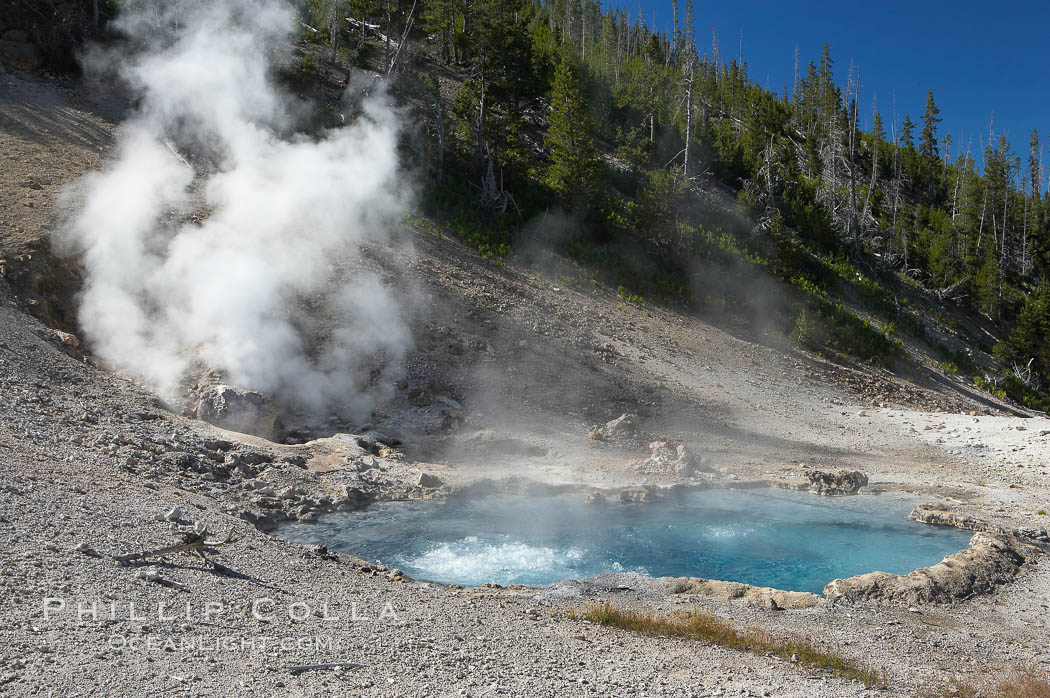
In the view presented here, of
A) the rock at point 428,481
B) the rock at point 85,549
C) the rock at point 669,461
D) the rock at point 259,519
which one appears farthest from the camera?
the rock at point 669,461

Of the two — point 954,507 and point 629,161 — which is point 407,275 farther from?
point 629,161

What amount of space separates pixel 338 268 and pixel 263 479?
970 centimetres

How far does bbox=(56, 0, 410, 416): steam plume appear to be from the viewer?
635 inches

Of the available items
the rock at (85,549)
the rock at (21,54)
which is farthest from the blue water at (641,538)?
the rock at (21,54)

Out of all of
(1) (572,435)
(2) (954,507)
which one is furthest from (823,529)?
(1) (572,435)

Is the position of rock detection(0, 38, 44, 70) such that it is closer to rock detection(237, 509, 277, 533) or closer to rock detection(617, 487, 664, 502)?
rock detection(237, 509, 277, 533)

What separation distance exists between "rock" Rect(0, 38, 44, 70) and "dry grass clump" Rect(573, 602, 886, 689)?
2969 cm

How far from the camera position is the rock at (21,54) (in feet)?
86.0

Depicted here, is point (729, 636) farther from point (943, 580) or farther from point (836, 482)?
point (836, 482)

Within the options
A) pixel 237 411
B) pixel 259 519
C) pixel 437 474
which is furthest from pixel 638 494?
pixel 237 411

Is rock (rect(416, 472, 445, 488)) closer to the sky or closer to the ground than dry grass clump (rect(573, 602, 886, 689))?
closer to the sky

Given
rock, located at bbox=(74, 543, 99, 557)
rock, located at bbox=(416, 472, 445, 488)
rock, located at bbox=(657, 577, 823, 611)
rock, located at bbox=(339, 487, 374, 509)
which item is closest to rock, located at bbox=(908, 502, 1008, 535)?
rock, located at bbox=(657, 577, 823, 611)

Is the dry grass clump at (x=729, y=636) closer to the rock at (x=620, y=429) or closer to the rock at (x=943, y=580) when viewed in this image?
the rock at (x=943, y=580)

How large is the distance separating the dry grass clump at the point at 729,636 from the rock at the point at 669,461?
23.1 ft
